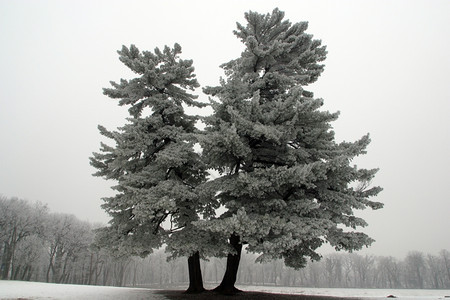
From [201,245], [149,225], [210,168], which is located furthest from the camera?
[210,168]

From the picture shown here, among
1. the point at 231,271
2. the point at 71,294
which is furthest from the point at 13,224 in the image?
the point at 231,271

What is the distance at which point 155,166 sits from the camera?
1230 centimetres

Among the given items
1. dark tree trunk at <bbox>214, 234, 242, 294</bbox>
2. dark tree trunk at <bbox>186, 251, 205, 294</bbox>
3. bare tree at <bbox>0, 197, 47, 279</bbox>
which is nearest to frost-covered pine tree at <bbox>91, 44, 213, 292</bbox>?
dark tree trunk at <bbox>186, 251, 205, 294</bbox>

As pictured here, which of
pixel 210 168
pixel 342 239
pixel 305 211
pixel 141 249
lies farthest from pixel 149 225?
pixel 342 239

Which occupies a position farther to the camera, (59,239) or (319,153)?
(59,239)

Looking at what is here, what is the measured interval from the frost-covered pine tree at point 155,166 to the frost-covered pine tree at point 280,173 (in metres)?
1.34

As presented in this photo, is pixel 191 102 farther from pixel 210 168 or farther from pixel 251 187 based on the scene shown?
pixel 251 187

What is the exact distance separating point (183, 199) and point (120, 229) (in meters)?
3.23

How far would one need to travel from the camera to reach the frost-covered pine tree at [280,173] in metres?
9.35

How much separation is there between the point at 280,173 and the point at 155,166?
5631 millimetres

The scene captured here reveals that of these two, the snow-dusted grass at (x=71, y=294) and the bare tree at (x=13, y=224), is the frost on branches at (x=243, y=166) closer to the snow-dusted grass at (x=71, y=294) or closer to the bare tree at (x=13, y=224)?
the snow-dusted grass at (x=71, y=294)

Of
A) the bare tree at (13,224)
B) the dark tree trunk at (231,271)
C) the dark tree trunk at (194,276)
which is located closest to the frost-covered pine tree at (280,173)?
the dark tree trunk at (231,271)

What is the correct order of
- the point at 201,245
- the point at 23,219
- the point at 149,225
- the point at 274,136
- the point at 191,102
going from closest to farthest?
→ the point at 274,136
the point at 201,245
the point at 149,225
the point at 191,102
the point at 23,219

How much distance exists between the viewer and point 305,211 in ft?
31.8
